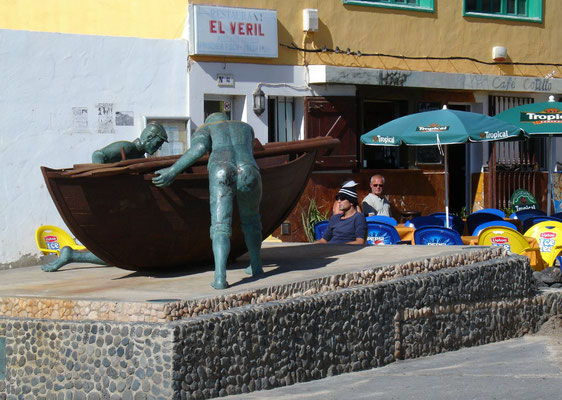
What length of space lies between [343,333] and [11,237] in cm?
635

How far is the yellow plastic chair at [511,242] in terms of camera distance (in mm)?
11383

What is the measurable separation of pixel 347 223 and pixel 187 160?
3529mm

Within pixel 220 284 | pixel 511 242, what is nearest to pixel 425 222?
pixel 511 242

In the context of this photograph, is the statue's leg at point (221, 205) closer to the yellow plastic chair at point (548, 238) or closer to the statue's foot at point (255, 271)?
the statue's foot at point (255, 271)

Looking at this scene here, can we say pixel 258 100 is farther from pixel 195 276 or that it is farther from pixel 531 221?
pixel 195 276

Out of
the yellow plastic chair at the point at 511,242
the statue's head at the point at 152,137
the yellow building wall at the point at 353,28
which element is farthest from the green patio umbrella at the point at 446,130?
the statue's head at the point at 152,137

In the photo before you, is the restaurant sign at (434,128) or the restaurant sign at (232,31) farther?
the restaurant sign at (232,31)

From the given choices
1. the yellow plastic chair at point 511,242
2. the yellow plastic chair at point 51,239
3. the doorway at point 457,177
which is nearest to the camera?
the yellow plastic chair at point 511,242

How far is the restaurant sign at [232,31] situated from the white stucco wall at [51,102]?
0.60 metres

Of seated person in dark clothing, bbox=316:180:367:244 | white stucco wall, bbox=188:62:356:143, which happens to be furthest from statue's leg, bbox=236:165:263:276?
white stucco wall, bbox=188:62:356:143

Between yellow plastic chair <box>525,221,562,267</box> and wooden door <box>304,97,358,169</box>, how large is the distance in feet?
Answer: 14.3

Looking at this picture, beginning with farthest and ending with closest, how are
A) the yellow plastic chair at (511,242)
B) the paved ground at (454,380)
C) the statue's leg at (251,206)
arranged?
the yellow plastic chair at (511,242) < the statue's leg at (251,206) < the paved ground at (454,380)

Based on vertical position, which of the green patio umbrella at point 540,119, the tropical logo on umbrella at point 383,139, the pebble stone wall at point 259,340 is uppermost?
the green patio umbrella at point 540,119

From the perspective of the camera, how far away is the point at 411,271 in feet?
30.5
